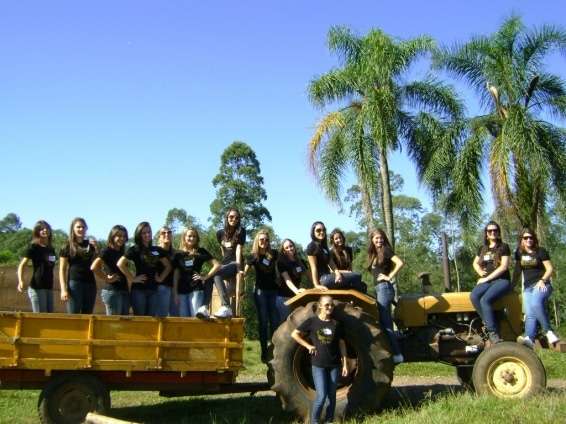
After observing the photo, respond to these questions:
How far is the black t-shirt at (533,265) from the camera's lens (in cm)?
768

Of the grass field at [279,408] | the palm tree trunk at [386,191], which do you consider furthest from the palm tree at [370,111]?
the grass field at [279,408]

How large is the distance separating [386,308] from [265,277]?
1.53 metres

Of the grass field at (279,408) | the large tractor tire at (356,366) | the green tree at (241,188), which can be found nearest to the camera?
the grass field at (279,408)

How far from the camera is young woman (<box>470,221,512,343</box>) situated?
24.5 ft

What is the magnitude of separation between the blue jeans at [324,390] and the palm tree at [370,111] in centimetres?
955

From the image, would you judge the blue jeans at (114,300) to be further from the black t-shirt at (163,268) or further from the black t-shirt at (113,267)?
the black t-shirt at (163,268)

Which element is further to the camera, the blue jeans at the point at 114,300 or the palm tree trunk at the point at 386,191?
the palm tree trunk at the point at 386,191

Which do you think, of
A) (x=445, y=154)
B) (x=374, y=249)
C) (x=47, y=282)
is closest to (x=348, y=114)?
(x=445, y=154)

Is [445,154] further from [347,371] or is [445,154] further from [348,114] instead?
[347,371]

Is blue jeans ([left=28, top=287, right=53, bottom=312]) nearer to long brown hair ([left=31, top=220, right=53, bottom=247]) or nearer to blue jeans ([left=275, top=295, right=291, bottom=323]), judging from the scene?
long brown hair ([left=31, top=220, right=53, bottom=247])

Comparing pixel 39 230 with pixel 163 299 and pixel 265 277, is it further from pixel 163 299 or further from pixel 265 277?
pixel 265 277

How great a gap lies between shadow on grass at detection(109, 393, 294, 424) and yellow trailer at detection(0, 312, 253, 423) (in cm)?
48

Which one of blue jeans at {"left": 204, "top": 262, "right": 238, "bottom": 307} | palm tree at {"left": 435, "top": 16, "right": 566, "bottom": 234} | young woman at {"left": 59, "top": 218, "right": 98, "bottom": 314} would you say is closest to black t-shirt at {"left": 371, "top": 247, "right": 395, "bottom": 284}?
blue jeans at {"left": 204, "top": 262, "right": 238, "bottom": 307}

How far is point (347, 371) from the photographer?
23.4 feet
